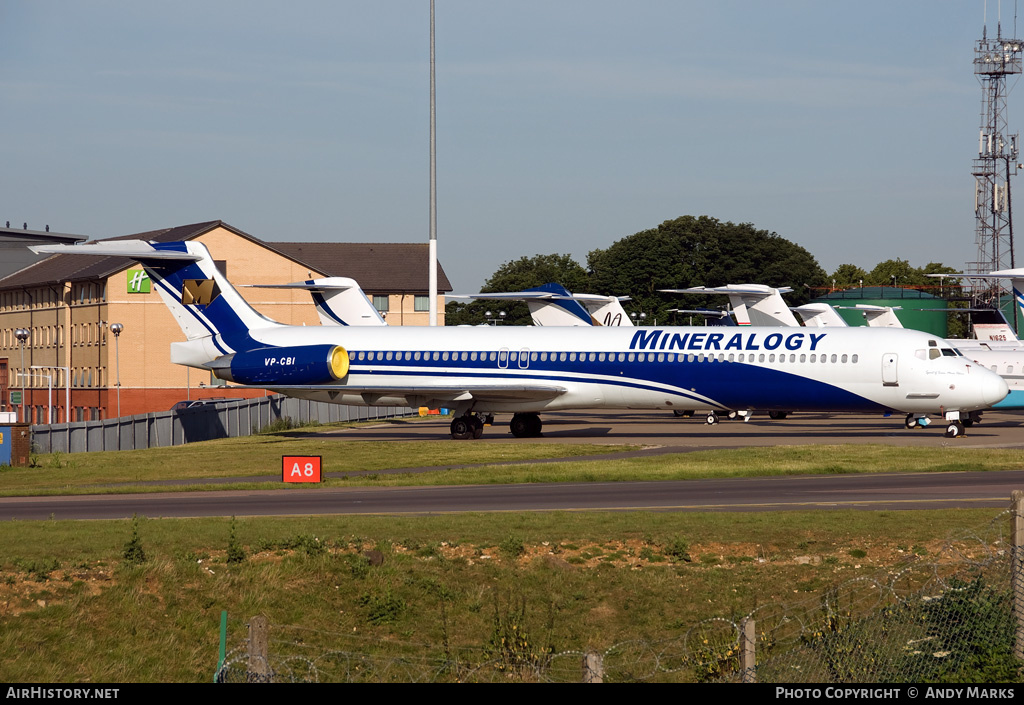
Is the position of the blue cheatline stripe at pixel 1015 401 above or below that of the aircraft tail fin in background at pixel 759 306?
below

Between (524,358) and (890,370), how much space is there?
15.0 metres

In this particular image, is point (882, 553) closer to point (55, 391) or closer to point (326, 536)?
point (326, 536)

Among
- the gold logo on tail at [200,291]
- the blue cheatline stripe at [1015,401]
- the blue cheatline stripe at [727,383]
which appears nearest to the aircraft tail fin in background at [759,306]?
the blue cheatline stripe at [1015,401]

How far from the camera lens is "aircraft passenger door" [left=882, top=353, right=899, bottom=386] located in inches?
1793

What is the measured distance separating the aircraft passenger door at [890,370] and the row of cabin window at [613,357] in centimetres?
114

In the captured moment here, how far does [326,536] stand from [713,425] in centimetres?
3559

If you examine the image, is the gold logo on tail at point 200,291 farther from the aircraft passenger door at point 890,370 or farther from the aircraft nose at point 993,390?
the aircraft nose at point 993,390

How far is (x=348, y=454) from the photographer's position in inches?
1698

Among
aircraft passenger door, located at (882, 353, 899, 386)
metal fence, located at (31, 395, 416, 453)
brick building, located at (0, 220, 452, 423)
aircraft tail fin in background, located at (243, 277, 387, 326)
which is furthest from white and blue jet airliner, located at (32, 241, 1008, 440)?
brick building, located at (0, 220, 452, 423)

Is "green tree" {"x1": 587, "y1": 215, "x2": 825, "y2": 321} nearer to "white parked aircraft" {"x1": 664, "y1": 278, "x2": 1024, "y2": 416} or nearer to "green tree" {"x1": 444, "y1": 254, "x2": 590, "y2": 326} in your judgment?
"green tree" {"x1": 444, "y1": 254, "x2": 590, "y2": 326}

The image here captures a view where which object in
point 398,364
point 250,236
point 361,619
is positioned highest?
point 250,236

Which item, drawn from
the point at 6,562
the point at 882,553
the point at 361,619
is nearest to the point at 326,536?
the point at 361,619

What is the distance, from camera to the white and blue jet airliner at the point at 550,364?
4575 centimetres

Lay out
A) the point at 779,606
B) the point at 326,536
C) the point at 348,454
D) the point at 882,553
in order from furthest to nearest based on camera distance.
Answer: the point at 348,454
the point at 326,536
the point at 882,553
the point at 779,606
